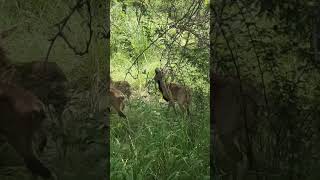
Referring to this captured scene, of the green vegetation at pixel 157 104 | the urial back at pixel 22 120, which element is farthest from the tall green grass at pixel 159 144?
the urial back at pixel 22 120

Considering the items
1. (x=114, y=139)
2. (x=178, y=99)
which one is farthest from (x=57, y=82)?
(x=178, y=99)

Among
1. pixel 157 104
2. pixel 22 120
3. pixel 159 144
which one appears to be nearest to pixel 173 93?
pixel 157 104

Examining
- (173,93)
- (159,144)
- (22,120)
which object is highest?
(173,93)

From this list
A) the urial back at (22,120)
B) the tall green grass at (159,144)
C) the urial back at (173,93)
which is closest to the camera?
the urial back at (22,120)

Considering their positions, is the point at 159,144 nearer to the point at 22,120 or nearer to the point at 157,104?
the point at 157,104

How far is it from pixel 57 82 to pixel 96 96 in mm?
153

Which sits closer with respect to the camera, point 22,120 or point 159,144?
point 22,120

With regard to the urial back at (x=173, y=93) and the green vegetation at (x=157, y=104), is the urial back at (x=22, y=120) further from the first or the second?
the urial back at (x=173, y=93)

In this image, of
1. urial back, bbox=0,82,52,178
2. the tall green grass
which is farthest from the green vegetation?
urial back, bbox=0,82,52,178

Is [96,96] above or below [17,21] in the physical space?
below

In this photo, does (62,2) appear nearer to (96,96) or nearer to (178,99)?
(96,96)

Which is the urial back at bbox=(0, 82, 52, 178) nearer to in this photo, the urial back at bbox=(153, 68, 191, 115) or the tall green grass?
the tall green grass

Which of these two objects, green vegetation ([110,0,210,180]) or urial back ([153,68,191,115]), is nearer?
green vegetation ([110,0,210,180])

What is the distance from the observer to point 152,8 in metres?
3.78
